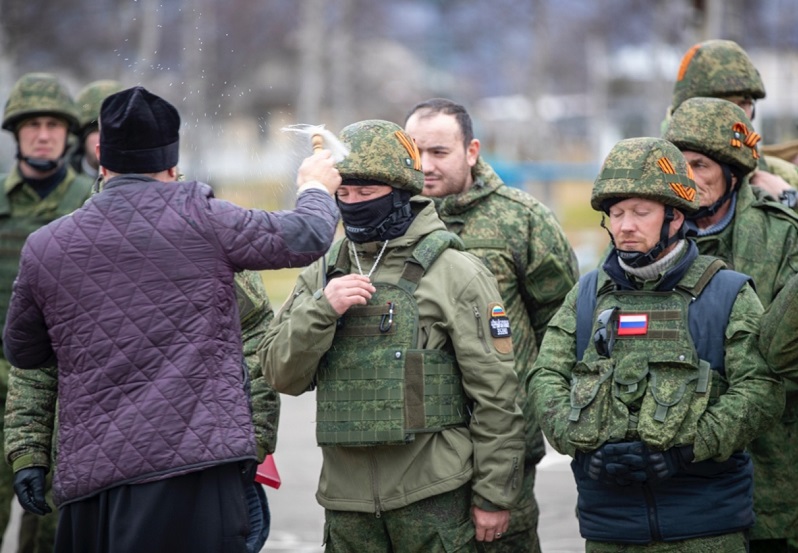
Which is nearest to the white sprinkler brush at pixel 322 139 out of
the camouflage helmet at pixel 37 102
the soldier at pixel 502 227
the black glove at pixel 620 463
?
the soldier at pixel 502 227

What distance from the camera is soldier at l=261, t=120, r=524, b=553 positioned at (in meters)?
5.46

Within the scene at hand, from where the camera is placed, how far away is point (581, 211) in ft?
140

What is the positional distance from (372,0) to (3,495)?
5526 cm

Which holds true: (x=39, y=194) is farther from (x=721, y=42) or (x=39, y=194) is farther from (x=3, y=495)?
(x=721, y=42)

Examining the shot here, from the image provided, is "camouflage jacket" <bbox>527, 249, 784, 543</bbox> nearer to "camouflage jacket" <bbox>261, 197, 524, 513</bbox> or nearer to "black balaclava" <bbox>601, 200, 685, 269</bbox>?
"black balaclava" <bbox>601, 200, 685, 269</bbox>

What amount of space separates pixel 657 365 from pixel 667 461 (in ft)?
1.23

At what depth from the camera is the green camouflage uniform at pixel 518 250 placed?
6.65 meters

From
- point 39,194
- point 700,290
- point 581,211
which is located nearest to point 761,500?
point 700,290

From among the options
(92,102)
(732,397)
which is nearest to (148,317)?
(732,397)

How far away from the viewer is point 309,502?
1041 cm

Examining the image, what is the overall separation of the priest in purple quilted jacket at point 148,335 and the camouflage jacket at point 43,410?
2.37ft

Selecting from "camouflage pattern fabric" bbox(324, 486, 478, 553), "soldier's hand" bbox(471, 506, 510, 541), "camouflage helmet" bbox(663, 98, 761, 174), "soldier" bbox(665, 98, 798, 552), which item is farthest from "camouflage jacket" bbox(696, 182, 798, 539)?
"camouflage pattern fabric" bbox(324, 486, 478, 553)

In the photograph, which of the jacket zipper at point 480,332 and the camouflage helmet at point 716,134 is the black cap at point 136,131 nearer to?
the jacket zipper at point 480,332

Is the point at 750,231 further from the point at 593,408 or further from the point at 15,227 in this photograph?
the point at 15,227
